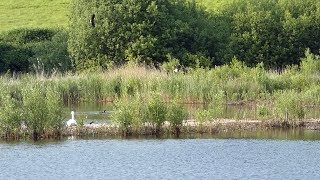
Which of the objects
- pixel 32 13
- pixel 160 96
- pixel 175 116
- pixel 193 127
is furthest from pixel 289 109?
pixel 32 13

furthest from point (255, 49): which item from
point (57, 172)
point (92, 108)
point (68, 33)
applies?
point (57, 172)

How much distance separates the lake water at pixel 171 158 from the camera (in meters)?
26.3

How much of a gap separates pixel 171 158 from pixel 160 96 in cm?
608

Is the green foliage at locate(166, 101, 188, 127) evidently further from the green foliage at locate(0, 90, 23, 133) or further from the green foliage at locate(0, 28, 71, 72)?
the green foliage at locate(0, 28, 71, 72)

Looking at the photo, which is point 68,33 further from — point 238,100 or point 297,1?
point 238,100

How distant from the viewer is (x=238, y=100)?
1853 inches

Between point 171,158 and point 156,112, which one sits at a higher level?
point 156,112

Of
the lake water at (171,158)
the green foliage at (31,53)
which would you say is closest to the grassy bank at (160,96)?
the lake water at (171,158)

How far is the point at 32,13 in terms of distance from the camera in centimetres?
7888

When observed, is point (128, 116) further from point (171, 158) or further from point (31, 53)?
point (31, 53)

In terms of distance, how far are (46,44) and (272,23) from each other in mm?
15666

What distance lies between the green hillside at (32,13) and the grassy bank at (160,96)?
23829 mm

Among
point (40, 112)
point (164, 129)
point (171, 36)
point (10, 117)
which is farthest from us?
point (171, 36)

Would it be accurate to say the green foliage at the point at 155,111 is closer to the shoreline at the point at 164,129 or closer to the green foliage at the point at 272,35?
the shoreline at the point at 164,129
